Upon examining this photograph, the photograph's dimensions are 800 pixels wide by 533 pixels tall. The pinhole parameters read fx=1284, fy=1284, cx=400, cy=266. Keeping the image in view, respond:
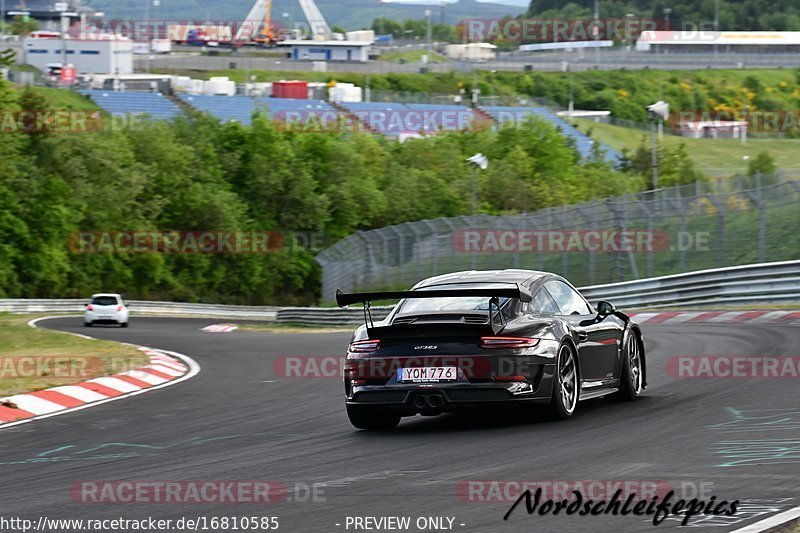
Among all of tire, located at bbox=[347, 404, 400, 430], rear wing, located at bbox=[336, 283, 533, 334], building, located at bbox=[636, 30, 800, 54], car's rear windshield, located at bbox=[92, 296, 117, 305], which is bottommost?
car's rear windshield, located at bbox=[92, 296, 117, 305]

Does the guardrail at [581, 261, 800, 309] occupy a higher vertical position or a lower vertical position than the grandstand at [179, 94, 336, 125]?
lower

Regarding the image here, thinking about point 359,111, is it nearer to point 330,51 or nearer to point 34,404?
point 330,51

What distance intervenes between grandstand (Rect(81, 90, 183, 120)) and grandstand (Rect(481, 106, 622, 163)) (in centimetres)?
2770

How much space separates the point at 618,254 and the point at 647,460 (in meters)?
22.2

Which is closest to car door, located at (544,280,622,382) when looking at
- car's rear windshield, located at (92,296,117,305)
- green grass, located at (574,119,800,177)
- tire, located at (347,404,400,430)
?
tire, located at (347,404,400,430)

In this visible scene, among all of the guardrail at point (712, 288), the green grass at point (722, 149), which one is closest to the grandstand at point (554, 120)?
the green grass at point (722, 149)

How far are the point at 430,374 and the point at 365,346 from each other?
665 mm

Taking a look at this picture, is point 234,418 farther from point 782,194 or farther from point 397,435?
point 782,194

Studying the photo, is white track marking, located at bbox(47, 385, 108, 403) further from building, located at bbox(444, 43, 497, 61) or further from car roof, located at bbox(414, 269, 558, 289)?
building, located at bbox(444, 43, 497, 61)

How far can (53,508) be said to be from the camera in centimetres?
737

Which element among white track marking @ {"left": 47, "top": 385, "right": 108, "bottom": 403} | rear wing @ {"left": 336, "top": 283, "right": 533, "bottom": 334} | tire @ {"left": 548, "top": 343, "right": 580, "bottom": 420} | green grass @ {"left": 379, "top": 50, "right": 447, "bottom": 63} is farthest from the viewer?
green grass @ {"left": 379, "top": 50, "right": 447, "bottom": 63}

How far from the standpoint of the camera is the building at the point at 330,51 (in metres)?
167

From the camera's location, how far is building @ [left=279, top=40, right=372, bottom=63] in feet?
548

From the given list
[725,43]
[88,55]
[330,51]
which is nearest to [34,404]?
[88,55]
